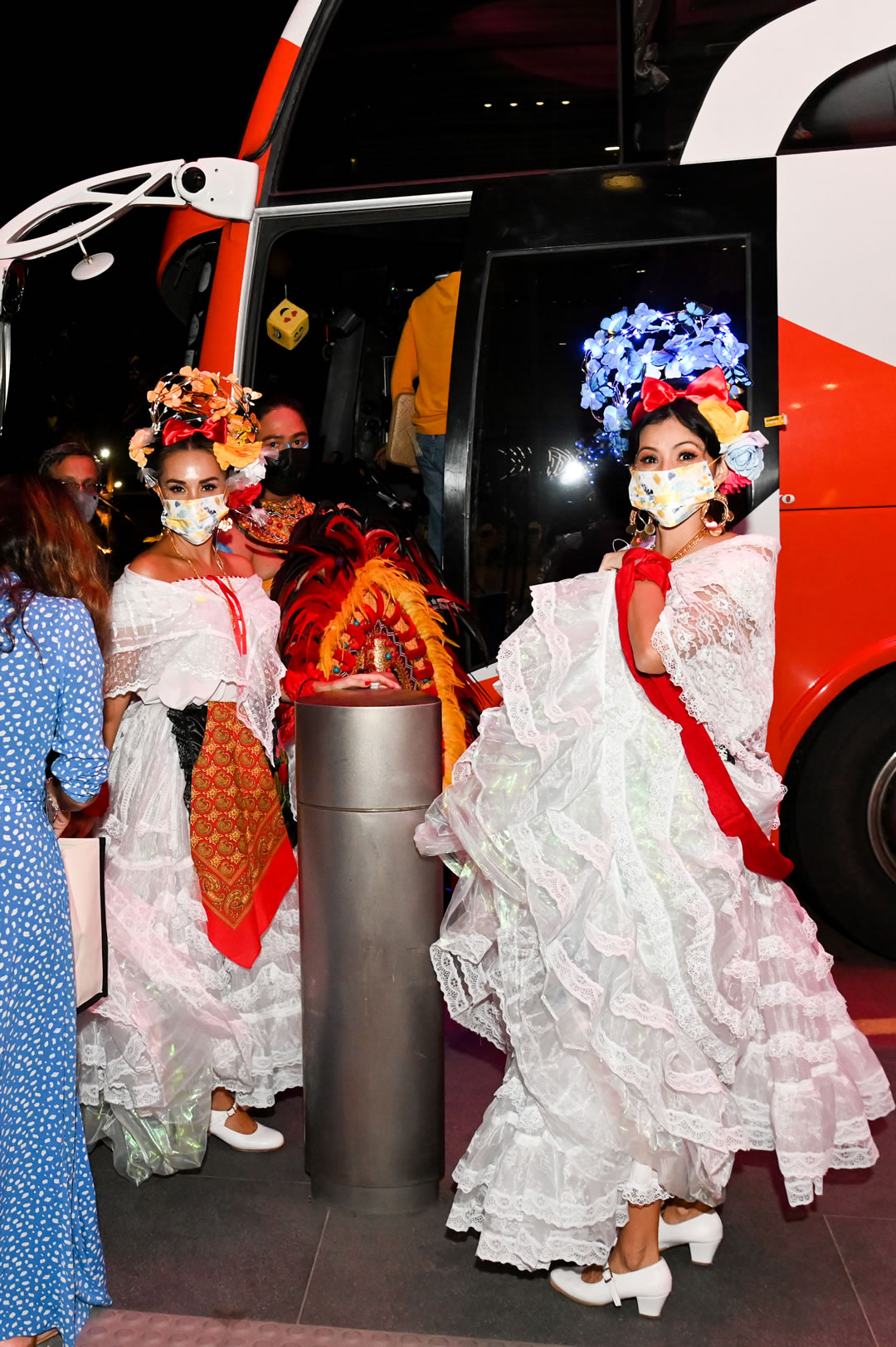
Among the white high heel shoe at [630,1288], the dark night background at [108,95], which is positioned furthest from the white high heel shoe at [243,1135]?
the dark night background at [108,95]

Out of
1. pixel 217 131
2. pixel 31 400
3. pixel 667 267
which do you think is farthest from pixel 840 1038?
pixel 31 400

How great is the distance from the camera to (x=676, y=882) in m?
2.61

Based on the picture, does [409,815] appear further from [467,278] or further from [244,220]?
[244,220]

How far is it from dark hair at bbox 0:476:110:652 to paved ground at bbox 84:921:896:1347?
1514mm

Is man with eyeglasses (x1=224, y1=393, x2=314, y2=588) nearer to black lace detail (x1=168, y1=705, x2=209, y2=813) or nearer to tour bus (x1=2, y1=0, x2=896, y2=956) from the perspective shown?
tour bus (x1=2, y1=0, x2=896, y2=956)

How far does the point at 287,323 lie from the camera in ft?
16.9

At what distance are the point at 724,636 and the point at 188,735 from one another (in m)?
1.53

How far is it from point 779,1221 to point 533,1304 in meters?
0.71

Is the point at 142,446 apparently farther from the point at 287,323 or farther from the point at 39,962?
the point at 287,323

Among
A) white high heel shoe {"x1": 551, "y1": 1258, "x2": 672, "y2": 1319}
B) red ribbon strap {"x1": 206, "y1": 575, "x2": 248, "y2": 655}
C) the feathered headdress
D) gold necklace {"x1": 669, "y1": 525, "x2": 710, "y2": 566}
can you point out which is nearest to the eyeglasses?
the feathered headdress

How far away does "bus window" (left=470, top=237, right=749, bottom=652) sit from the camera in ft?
15.0

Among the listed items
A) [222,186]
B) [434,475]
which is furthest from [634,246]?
[222,186]

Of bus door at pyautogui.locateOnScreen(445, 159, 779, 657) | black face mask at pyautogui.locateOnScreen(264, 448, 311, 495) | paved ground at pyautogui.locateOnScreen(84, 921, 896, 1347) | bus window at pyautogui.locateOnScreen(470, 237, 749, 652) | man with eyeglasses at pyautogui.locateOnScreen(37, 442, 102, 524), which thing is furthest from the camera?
man with eyeglasses at pyautogui.locateOnScreen(37, 442, 102, 524)

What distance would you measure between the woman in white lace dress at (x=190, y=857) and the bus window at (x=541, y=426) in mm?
1304
